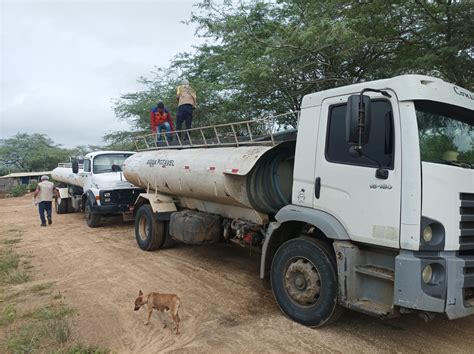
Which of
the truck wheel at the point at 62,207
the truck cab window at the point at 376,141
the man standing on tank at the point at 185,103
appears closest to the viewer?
the truck cab window at the point at 376,141

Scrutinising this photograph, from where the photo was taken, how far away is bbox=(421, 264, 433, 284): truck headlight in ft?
11.6

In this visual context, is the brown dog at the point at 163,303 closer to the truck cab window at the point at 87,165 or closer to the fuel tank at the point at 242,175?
the fuel tank at the point at 242,175

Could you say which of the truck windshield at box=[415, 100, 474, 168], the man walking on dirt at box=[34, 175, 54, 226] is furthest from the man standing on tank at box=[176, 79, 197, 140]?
the truck windshield at box=[415, 100, 474, 168]

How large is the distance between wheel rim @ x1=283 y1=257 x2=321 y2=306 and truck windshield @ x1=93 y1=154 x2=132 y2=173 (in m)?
8.49

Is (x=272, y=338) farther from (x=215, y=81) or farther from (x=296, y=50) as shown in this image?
(x=215, y=81)

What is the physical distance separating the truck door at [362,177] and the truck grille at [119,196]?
297 inches

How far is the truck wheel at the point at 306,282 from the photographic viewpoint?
4.18 m

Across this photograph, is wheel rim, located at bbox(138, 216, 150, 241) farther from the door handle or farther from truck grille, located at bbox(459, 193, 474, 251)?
truck grille, located at bbox(459, 193, 474, 251)

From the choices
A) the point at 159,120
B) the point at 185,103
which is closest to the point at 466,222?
the point at 185,103

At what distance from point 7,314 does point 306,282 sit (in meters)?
3.77

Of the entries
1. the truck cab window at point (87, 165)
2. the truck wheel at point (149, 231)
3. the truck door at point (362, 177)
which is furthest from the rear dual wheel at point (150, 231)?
the truck door at point (362, 177)

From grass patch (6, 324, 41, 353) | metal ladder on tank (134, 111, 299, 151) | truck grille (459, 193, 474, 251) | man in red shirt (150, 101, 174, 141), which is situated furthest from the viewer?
man in red shirt (150, 101, 174, 141)

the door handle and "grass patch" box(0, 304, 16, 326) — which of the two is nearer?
the door handle

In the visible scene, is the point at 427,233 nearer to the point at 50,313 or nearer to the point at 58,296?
the point at 50,313
